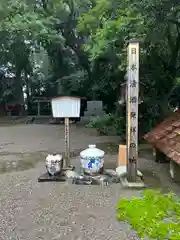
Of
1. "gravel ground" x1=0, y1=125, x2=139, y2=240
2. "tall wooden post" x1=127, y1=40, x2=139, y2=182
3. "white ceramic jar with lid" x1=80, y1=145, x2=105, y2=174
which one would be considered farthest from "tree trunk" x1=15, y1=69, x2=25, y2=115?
"tall wooden post" x1=127, y1=40, x2=139, y2=182

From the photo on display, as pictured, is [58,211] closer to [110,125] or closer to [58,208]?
[58,208]

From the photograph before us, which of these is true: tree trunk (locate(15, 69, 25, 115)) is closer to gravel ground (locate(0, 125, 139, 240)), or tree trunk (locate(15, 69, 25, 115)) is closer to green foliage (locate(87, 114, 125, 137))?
green foliage (locate(87, 114, 125, 137))

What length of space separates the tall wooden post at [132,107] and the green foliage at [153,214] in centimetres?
75

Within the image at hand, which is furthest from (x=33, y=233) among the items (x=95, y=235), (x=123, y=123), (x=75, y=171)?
(x=123, y=123)

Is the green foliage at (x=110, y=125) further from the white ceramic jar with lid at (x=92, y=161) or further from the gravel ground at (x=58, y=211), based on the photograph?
the gravel ground at (x=58, y=211)

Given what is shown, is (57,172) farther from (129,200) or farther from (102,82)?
(102,82)

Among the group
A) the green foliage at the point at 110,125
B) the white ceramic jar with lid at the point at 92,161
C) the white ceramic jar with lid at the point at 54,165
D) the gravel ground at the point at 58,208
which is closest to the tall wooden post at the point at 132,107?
the gravel ground at the point at 58,208

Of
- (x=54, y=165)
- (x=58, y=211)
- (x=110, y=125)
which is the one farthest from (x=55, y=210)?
(x=110, y=125)

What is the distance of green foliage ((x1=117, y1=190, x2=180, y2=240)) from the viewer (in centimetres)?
361

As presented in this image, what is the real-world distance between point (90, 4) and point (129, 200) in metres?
11.7

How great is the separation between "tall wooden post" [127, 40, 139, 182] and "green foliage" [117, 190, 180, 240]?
0.75 metres

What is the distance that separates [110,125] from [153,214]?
31.0 ft

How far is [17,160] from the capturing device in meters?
8.00

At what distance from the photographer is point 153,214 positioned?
410 cm
